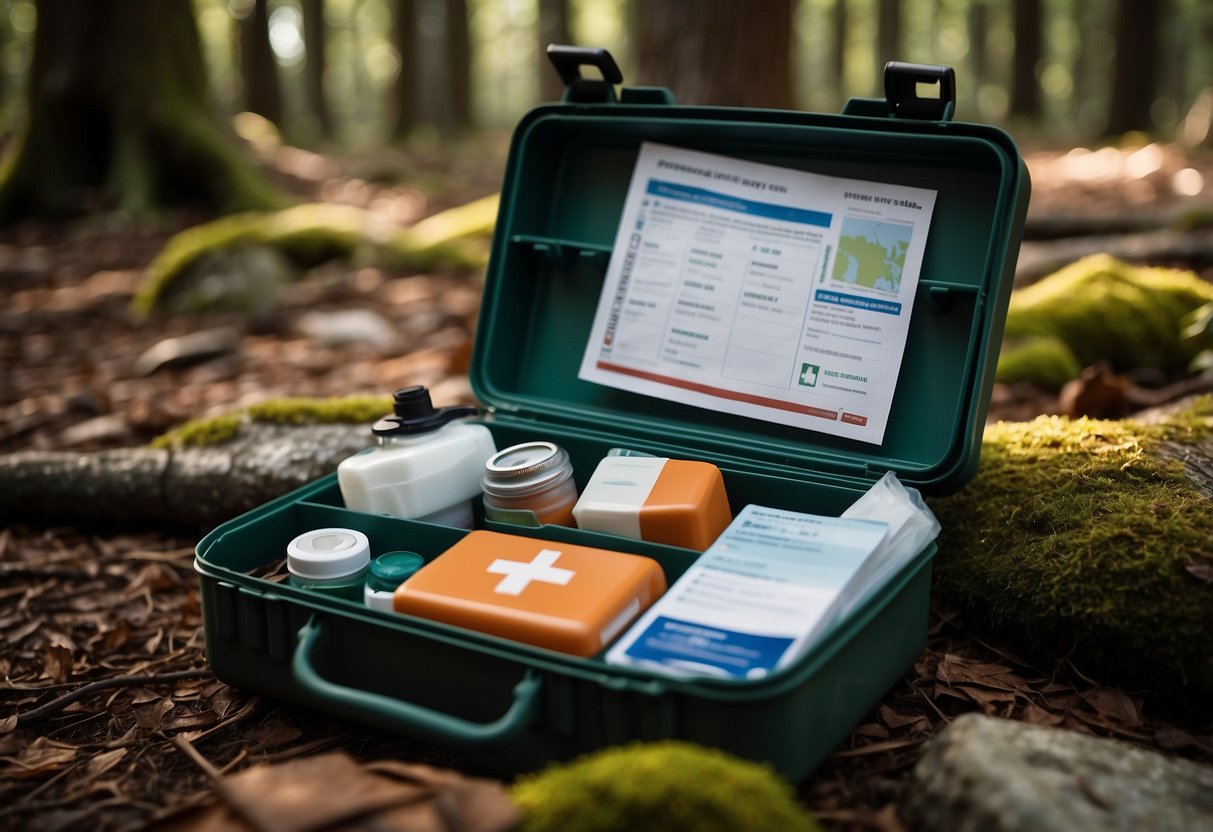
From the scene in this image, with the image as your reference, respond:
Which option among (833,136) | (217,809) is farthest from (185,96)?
(217,809)

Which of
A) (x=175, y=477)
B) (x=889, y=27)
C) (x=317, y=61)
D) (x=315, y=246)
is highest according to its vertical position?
(x=889, y=27)

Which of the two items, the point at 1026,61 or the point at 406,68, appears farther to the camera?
the point at 406,68

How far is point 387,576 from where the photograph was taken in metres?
1.86

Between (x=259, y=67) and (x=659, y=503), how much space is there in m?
14.0

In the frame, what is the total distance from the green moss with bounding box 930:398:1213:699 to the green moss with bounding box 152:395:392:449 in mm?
1626

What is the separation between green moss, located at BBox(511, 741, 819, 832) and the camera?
4.14 ft

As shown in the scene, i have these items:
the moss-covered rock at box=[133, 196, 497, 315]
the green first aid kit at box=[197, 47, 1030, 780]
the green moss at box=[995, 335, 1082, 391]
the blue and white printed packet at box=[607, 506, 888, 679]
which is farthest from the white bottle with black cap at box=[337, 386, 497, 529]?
the moss-covered rock at box=[133, 196, 497, 315]

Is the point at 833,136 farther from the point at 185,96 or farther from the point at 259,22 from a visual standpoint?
the point at 259,22

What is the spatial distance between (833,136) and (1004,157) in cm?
38

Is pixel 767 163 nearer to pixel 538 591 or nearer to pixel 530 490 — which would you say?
pixel 530 490

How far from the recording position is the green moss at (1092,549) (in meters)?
1.82

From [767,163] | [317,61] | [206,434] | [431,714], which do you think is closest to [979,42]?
[317,61]

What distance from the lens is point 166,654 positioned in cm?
229

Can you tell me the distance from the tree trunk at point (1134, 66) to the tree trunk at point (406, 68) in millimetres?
9127
